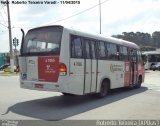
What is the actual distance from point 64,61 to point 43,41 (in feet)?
4.38

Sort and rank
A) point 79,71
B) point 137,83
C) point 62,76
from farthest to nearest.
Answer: point 137,83 → point 79,71 → point 62,76

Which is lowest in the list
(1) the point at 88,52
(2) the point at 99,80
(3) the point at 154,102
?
(3) the point at 154,102

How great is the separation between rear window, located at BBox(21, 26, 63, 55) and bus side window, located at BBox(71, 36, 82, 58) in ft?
1.83

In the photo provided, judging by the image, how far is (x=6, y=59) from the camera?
8206 centimetres

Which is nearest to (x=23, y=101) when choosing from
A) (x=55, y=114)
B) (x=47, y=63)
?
(x=47, y=63)

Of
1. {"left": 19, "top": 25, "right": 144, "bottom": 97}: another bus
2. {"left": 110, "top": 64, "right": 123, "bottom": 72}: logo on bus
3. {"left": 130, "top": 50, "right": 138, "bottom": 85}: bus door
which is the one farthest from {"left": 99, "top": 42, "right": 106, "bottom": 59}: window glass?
{"left": 130, "top": 50, "right": 138, "bottom": 85}: bus door

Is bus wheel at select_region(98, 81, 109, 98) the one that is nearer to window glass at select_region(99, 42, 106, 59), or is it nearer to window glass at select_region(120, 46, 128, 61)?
window glass at select_region(99, 42, 106, 59)

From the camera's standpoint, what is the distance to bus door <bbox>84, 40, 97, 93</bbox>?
502 inches

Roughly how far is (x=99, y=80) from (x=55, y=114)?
4.04 metres

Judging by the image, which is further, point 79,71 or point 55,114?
point 79,71

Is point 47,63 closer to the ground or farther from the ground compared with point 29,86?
farther from the ground

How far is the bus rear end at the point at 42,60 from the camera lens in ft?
37.8

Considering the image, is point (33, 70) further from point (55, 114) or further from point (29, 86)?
point (55, 114)

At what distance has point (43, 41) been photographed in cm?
1216
